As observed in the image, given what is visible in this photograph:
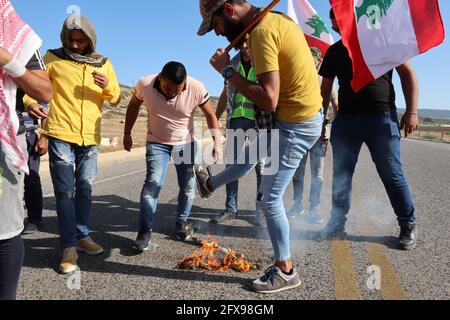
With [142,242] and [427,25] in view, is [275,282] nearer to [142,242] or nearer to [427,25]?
[142,242]

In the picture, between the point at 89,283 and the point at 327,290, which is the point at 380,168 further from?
the point at 89,283

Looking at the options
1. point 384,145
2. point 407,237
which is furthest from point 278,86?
point 407,237

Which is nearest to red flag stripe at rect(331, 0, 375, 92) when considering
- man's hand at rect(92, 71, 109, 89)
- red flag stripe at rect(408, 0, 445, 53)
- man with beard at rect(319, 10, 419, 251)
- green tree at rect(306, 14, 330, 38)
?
man with beard at rect(319, 10, 419, 251)

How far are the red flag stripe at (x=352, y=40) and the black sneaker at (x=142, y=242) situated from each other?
2.35 meters

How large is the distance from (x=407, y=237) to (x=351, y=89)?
1.50 m

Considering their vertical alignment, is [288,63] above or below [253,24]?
below

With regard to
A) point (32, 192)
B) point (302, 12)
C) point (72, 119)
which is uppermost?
point (302, 12)

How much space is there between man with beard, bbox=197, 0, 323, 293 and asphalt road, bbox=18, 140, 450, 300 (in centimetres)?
38

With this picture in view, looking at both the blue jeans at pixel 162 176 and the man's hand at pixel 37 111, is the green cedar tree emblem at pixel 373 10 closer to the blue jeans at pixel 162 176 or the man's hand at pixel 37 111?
the blue jeans at pixel 162 176

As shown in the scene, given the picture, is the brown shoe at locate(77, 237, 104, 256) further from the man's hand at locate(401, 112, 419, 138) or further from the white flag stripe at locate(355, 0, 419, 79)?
the man's hand at locate(401, 112, 419, 138)

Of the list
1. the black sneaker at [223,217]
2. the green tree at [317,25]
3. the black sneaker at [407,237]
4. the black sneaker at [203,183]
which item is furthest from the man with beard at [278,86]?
the green tree at [317,25]

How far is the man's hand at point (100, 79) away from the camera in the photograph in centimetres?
350

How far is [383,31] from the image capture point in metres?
4.01
